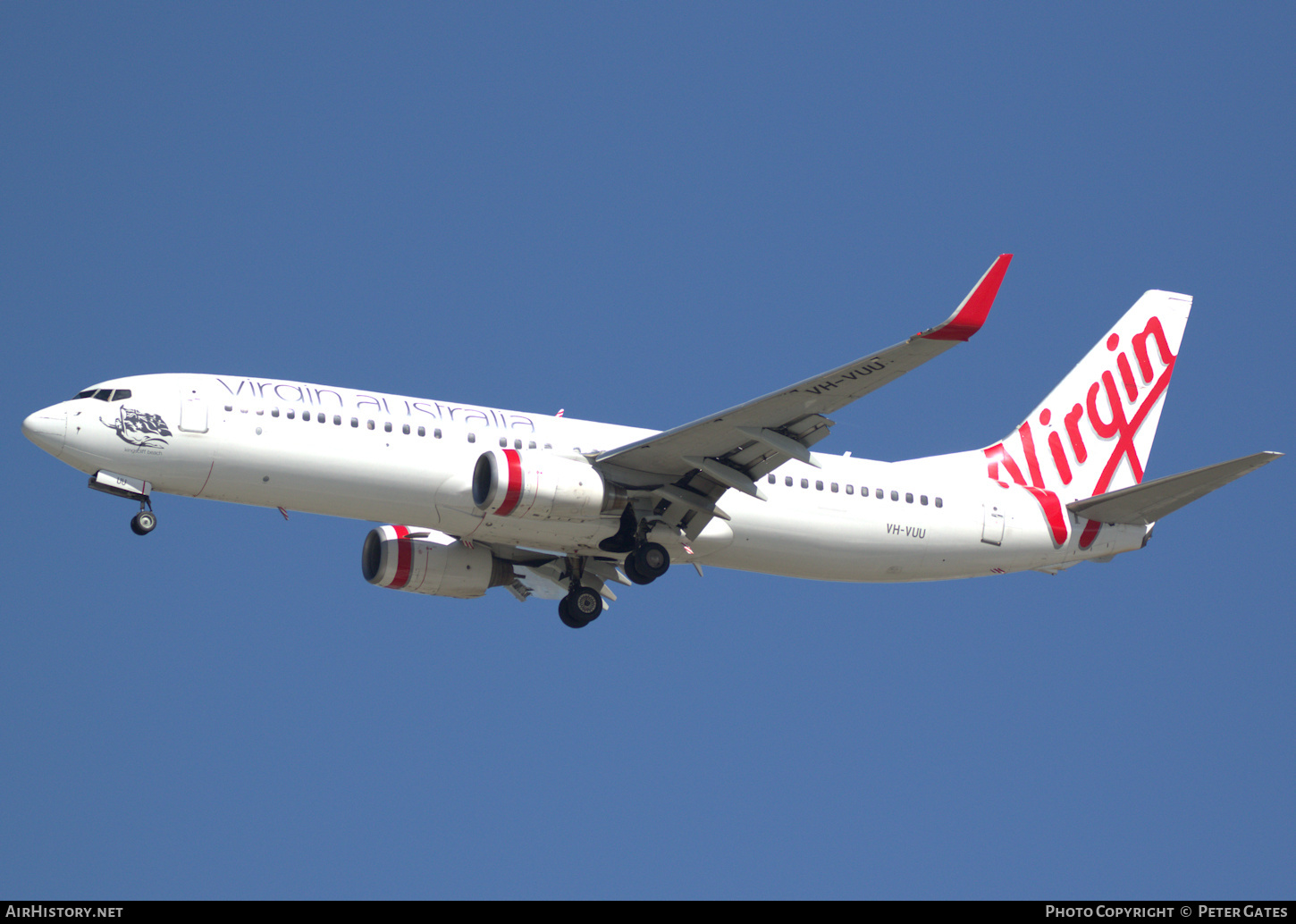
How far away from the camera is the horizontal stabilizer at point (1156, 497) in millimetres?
33000

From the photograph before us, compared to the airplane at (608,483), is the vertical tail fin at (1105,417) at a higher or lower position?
higher

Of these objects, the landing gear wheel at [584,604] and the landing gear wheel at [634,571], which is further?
the landing gear wheel at [584,604]

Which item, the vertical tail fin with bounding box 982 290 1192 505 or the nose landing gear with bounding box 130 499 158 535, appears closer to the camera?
the nose landing gear with bounding box 130 499 158 535

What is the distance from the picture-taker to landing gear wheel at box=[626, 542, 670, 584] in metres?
33.6

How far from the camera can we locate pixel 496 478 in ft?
104

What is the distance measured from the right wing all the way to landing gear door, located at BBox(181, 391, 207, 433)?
8.33 metres

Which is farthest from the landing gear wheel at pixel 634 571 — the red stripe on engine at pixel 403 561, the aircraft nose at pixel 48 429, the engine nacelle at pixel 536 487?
the aircraft nose at pixel 48 429

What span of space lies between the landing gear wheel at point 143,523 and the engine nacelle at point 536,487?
6.73 meters

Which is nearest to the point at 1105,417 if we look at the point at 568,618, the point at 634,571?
the point at 634,571

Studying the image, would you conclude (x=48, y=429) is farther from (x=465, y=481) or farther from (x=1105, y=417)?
(x=1105, y=417)

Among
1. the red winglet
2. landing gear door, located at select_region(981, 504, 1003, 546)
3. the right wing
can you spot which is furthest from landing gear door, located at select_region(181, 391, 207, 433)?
landing gear door, located at select_region(981, 504, 1003, 546)

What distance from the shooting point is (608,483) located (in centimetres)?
3350

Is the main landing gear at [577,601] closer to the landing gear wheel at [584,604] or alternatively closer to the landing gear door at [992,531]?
the landing gear wheel at [584,604]

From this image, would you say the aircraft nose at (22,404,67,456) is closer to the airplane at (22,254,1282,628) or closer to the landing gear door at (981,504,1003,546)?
the airplane at (22,254,1282,628)
